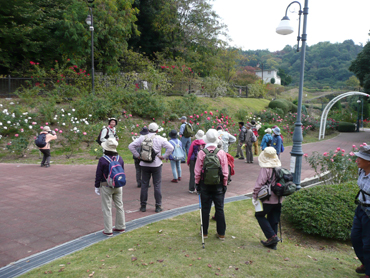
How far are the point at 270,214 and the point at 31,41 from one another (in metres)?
18.6

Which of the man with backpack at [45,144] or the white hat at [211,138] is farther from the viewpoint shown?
the man with backpack at [45,144]

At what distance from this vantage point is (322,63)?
89188mm

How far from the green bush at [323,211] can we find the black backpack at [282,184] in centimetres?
140

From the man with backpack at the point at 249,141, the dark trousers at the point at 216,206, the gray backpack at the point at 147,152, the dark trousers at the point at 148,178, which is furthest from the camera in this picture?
the man with backpack at the point at 249,141

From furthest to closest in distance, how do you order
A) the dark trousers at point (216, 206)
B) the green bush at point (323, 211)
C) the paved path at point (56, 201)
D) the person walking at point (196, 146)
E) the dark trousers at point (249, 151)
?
the dark trousers at point (249, 151)
the person walking at point (196, 146)
the green bush at point (323, 211)
the paved path at point (56, 201)
the dark trousers at point (216, 206)

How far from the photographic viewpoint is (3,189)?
7461 millimetres

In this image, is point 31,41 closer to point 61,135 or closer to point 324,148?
point 61,135

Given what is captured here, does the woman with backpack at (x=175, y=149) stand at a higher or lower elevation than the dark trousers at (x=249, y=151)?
higher

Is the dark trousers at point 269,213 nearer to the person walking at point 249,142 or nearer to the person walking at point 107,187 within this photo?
the person walking at point 107,187

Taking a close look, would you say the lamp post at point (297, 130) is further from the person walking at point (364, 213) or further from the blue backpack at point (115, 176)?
the blue backpack at point (115, 176)

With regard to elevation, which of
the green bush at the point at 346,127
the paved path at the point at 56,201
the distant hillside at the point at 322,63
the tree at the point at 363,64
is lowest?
the paved path at the point at 56,201

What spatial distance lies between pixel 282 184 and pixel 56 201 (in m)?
5.05

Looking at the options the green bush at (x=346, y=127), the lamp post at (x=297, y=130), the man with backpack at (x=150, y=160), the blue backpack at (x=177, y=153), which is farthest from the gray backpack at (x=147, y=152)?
the green bush at (x=346, y=127)

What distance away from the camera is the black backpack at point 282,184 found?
161 inches
